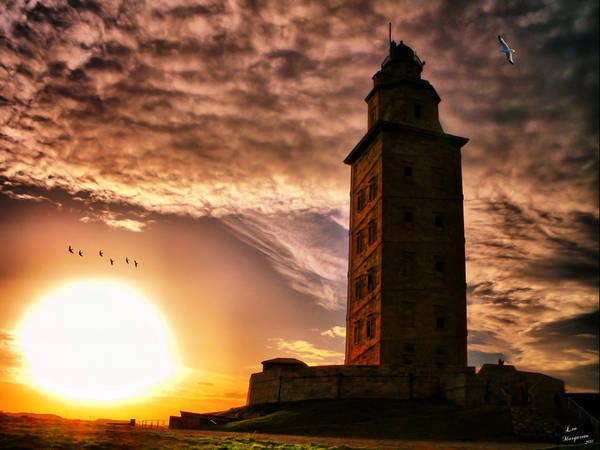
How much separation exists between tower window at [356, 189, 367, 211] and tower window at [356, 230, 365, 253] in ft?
7.43

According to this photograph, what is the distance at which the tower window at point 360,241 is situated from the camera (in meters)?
50.1

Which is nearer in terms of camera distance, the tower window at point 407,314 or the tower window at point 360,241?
the tower window at point 407,314

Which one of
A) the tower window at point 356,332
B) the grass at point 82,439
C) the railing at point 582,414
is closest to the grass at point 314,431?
the grass at point 82,439

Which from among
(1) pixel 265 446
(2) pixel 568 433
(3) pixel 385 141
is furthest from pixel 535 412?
(3) pixel 385 141

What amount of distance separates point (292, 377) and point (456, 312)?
1424cm

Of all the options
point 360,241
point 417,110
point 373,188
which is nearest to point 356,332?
point 360,241

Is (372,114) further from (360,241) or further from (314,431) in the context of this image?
A: (314,431)

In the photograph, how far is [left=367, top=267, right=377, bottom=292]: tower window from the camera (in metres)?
46.4

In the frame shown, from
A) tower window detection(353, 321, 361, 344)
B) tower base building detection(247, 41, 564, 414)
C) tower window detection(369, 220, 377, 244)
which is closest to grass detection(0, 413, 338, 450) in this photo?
tower base building detection(247, 41, 564, 414)

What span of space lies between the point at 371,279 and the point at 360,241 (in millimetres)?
4811

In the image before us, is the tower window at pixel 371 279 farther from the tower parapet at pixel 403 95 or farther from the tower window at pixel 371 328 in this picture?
the tower parapet at pixel 403 95

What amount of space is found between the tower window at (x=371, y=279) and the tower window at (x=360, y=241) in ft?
10.5

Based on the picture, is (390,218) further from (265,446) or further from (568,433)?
(265,446)

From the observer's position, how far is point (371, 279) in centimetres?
4700
